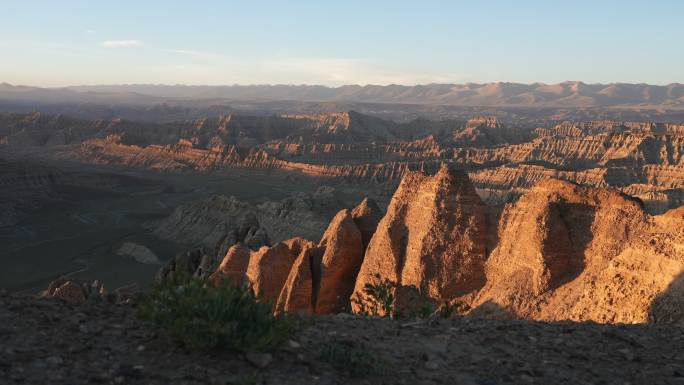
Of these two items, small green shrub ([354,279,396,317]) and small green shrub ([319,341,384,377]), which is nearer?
small green shrub ([319,341,384,377])

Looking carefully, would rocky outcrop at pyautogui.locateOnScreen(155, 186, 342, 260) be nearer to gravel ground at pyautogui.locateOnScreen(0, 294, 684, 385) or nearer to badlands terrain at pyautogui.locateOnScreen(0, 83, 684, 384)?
badlands terrain at pyautogui.locateOnScreen(0, 83, 684, 384)

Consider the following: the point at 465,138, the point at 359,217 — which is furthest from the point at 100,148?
the point at 359,217

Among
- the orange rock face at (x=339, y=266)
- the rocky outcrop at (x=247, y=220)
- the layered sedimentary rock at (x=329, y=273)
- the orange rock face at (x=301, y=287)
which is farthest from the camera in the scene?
the rocky outcrop at (x=247, y=220)

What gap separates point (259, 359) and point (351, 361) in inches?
40.2

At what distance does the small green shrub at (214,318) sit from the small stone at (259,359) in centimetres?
7

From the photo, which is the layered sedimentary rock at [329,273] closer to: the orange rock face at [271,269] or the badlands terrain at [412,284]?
the badlands terrain at [412,284]

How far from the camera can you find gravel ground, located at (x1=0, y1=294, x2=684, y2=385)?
A: 6.50 metres

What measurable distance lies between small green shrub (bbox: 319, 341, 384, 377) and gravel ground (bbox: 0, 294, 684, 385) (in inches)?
0.5

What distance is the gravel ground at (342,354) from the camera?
650cm

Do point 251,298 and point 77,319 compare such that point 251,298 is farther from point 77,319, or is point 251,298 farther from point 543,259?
point 543,259

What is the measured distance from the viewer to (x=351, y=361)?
716cm

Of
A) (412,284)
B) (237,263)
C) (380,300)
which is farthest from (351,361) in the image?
(237,263)

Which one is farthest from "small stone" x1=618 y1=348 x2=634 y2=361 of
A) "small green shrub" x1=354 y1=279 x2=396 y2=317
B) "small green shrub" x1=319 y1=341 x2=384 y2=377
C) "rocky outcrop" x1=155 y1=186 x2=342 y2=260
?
"rocky outcrop" x1=155 y1=186 x2=342 y2=260

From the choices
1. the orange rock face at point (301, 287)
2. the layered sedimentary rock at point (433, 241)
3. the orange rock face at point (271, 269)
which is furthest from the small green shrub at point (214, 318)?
the orange rock face at point (271, 269)
